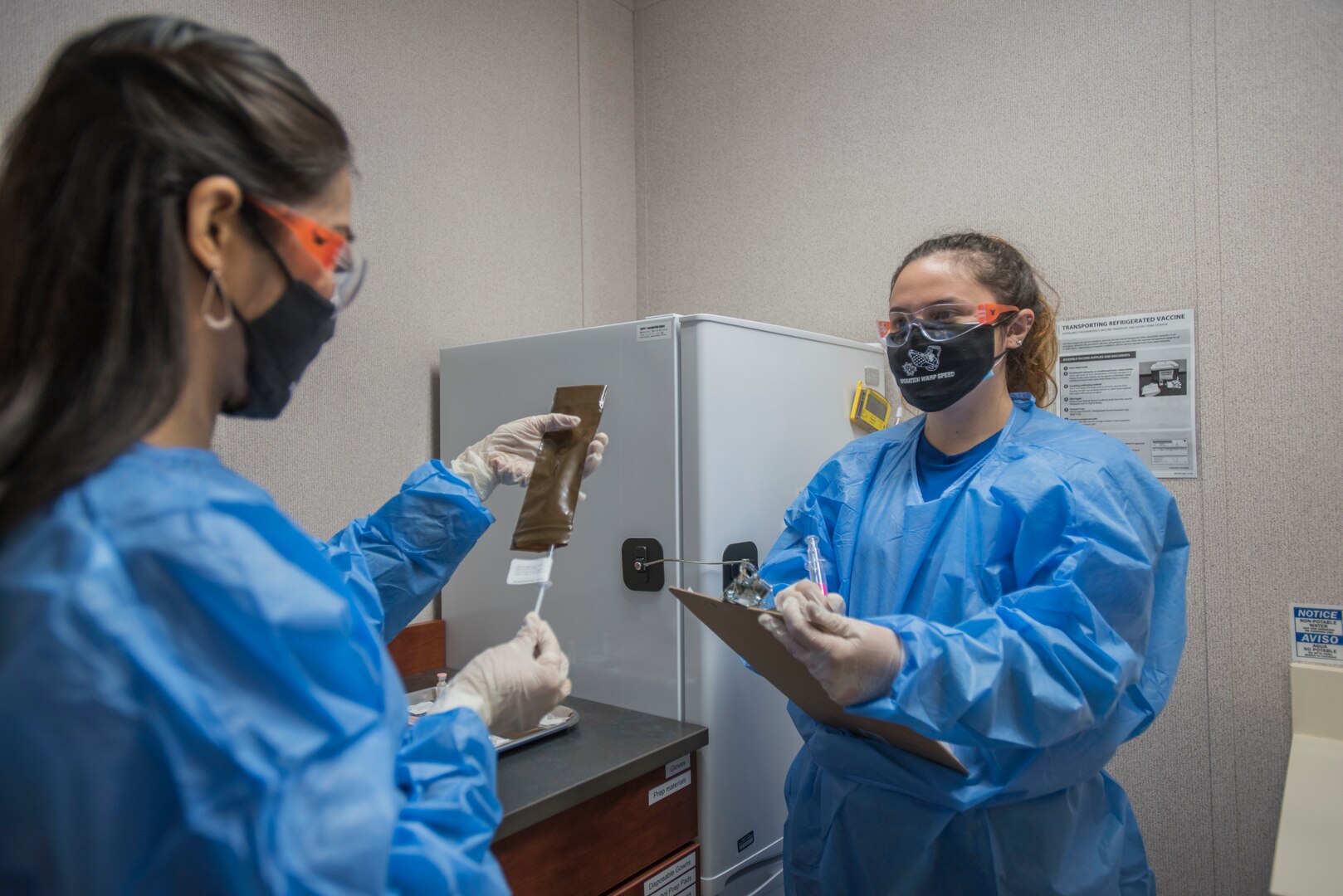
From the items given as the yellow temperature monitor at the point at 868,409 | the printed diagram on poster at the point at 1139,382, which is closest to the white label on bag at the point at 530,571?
the yellow temperature monitor at the point at 868,409

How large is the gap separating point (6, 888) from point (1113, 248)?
6.54ft

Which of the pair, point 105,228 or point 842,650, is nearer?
point 105,228

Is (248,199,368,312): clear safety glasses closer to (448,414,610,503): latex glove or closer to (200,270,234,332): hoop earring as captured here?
(200,270,234,332): hoop earring

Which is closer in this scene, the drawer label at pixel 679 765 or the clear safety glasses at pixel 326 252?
the clear safety glasses at pixel 326 252

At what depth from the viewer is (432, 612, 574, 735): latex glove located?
2.79 ft

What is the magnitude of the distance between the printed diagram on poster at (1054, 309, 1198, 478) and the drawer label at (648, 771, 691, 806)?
1.12 meters

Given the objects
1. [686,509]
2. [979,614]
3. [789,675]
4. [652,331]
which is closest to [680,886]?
[789,675]

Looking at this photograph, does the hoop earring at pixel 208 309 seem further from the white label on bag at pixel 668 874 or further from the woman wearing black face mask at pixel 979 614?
the white label on bag at pixel 668 874

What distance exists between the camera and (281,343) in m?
0.74

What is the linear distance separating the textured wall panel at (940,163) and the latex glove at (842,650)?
102cm

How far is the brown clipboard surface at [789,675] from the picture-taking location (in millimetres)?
1065

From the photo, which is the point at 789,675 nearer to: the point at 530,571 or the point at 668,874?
the point at 530,571

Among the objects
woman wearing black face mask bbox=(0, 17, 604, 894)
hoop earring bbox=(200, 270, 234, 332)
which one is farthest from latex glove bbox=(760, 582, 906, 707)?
hoop earring bbox=(200, 270, 234, 332)

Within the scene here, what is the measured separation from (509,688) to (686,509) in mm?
685
